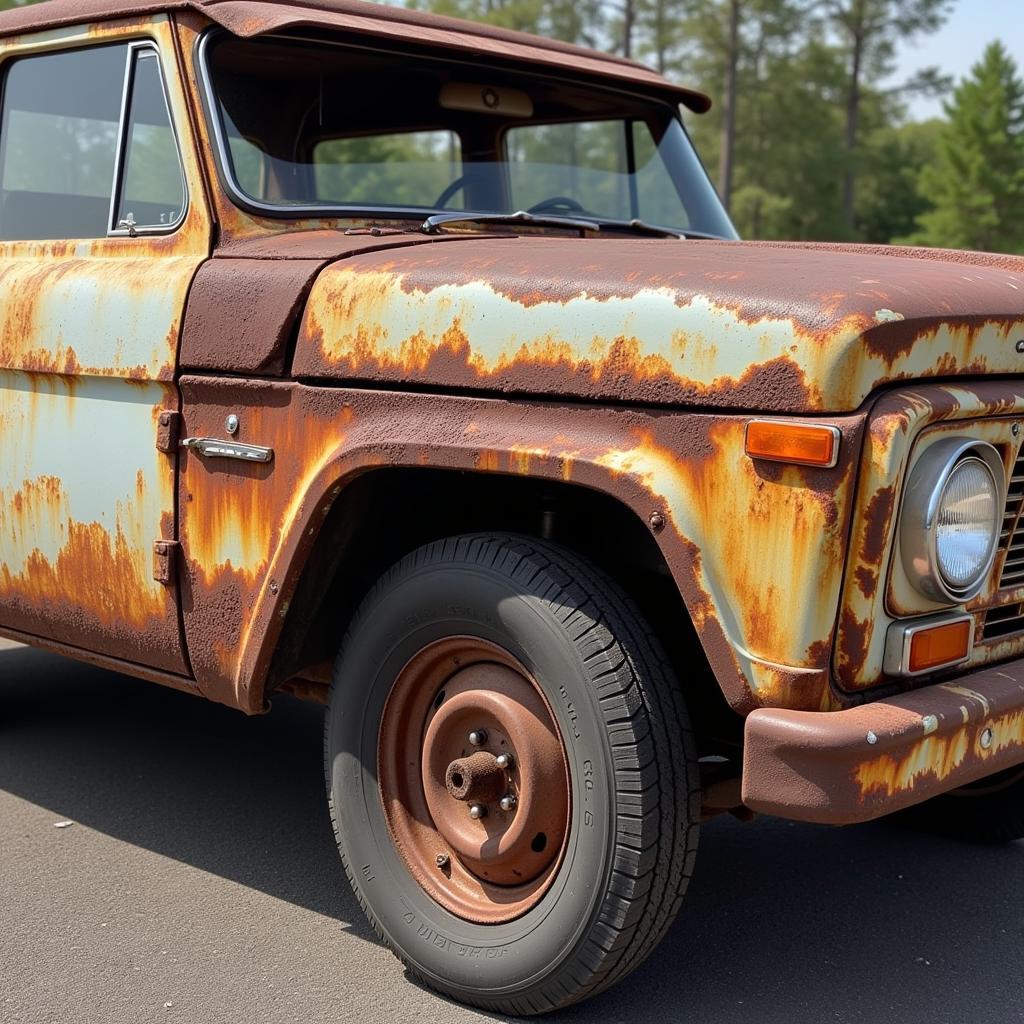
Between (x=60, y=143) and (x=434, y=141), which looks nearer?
(x=60, y=143)

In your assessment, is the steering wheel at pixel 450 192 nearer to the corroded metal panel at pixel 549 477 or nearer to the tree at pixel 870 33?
the corroded metal panel at pixel 549 477

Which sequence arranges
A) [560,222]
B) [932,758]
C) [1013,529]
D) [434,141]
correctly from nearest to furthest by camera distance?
[932,758]
[1013,529]
[560,222]
[434,141]

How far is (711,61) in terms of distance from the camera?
1551 inches

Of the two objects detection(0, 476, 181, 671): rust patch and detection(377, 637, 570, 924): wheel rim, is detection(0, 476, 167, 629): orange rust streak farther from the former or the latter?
detection(377, 637, 570, 924): wheel rim

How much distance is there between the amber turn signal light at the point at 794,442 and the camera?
7.36ft

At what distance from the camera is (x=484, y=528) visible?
313cm

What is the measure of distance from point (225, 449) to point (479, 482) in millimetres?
560

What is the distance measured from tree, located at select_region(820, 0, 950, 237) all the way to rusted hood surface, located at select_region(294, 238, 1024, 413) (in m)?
43.6

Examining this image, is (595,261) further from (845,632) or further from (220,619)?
(220,619)

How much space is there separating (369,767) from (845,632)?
Answer: 108cm

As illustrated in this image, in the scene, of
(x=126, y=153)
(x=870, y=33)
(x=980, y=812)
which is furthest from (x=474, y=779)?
(x=870, y=33)

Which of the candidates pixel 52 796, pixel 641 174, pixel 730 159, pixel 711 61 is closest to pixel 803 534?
pixel 641 174

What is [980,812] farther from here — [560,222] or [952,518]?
[560,222]

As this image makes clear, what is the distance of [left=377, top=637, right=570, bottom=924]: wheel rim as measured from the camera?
2.67m
